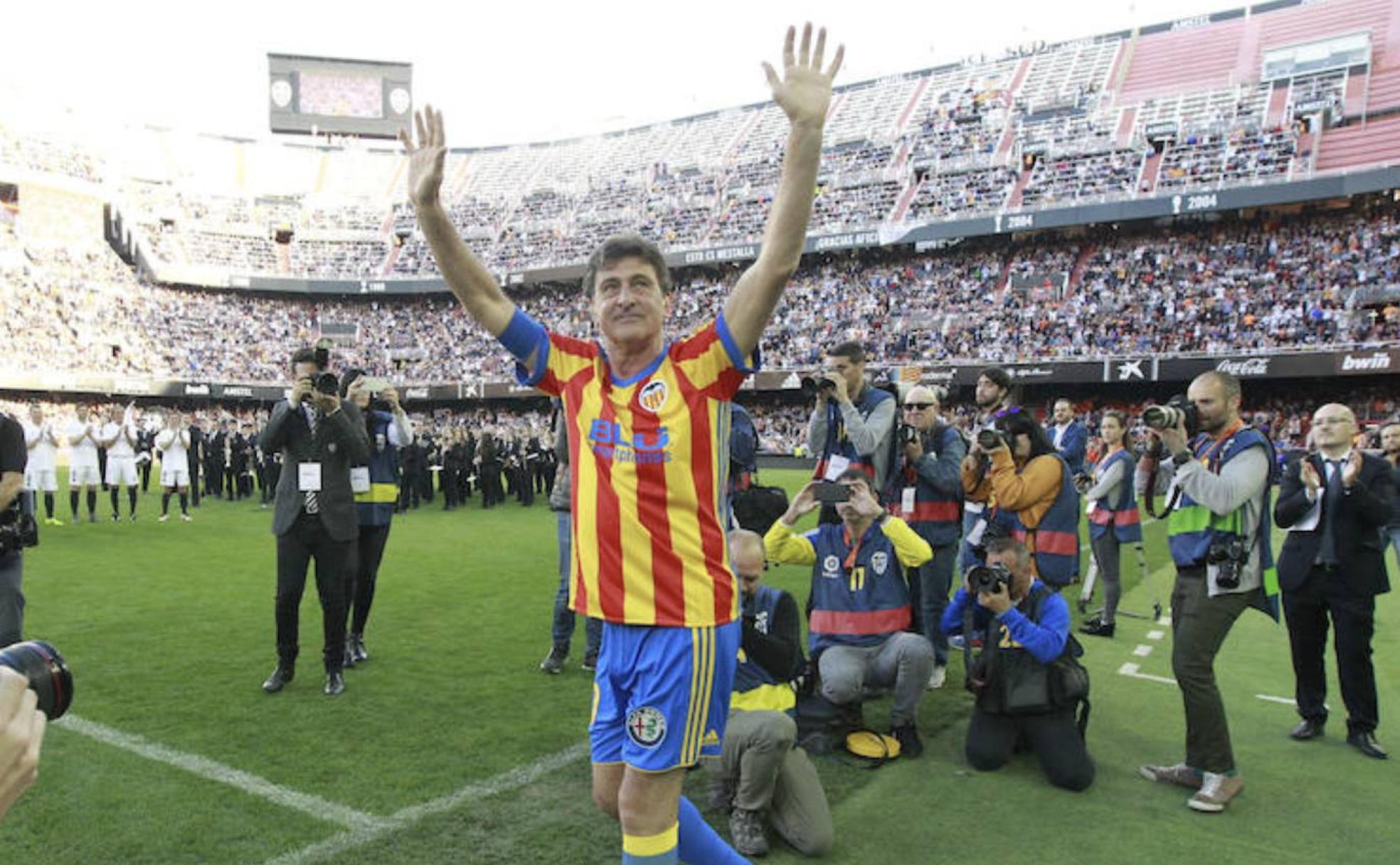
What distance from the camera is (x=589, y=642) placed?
6.16 m

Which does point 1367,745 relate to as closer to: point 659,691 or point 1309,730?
point 1309,730

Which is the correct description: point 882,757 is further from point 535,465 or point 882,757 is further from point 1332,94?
point 1332,94

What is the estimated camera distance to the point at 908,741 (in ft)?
15.4

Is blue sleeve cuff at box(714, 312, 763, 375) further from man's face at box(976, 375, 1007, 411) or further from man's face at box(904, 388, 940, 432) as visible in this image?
man's face at box(976, 375, 1007, 411)

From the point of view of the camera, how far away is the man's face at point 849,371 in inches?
216

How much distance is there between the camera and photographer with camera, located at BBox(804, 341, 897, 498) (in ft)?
17.4

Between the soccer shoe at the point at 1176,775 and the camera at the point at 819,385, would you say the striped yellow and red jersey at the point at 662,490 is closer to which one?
the camera at the point at 819,385

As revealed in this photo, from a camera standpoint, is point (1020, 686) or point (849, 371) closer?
point (1020, 686)

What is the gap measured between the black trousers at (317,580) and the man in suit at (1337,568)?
5.67 metres

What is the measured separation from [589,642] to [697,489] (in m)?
4.08

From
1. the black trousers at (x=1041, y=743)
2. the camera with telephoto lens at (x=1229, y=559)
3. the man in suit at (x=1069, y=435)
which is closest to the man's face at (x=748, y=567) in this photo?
the black trousers at (x=1041, y=743)

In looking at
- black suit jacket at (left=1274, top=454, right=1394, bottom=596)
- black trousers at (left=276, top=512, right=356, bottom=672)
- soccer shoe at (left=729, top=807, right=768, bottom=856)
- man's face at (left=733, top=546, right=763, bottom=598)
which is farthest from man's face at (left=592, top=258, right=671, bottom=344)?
black suit jacket at (left=1274, top=454, right=1394, bottom=596)

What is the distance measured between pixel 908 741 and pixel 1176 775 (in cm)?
131

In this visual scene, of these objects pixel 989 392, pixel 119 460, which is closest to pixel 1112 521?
pixel 989 392
